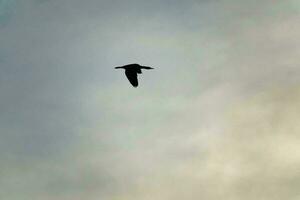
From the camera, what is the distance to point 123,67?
27531 millimetres

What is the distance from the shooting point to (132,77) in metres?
27.6

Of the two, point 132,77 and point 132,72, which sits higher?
point 132,72

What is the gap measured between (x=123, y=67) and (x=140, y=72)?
255 centimetres

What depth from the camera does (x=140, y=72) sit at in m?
27.4

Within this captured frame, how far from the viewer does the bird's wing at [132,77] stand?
27275 mm

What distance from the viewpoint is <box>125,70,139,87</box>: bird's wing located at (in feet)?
89.5
